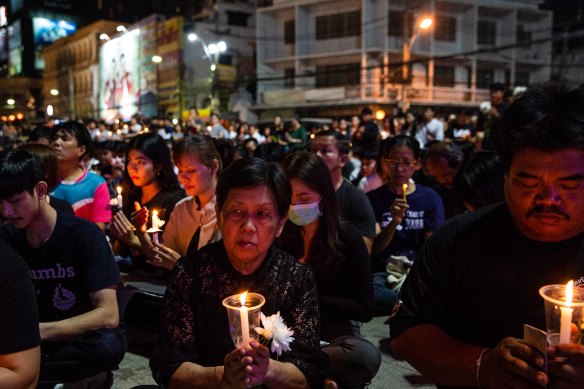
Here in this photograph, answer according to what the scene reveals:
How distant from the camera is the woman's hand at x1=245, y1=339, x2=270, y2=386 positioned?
1843 mm

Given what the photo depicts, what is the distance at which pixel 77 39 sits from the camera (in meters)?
60.4

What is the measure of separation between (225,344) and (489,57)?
35.8 m

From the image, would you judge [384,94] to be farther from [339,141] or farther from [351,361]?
[351,361]

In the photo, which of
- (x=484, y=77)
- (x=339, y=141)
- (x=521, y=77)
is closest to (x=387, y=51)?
(x=484, y=77)

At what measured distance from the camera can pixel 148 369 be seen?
4617 mm

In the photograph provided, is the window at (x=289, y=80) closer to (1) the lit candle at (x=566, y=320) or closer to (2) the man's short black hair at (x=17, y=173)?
(2) the man's short black hair at (x=17, y=173)

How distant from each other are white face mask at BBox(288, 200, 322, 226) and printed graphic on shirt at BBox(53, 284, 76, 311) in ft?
4.87

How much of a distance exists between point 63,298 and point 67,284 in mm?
92

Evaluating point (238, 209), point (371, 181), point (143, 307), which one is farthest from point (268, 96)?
point (238, 209)

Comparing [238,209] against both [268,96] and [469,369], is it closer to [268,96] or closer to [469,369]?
[469,369]

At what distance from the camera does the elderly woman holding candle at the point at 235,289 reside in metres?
2.49

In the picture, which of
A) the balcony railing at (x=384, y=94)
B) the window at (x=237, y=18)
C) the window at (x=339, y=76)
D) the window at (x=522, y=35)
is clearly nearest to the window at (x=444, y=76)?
the balcony railing at (x=384, y=94)

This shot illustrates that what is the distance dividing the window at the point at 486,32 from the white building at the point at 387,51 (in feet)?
0.21

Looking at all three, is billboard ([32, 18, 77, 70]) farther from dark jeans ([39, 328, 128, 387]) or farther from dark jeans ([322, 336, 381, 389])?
dark jeans ([322, 336, 381, 389])
